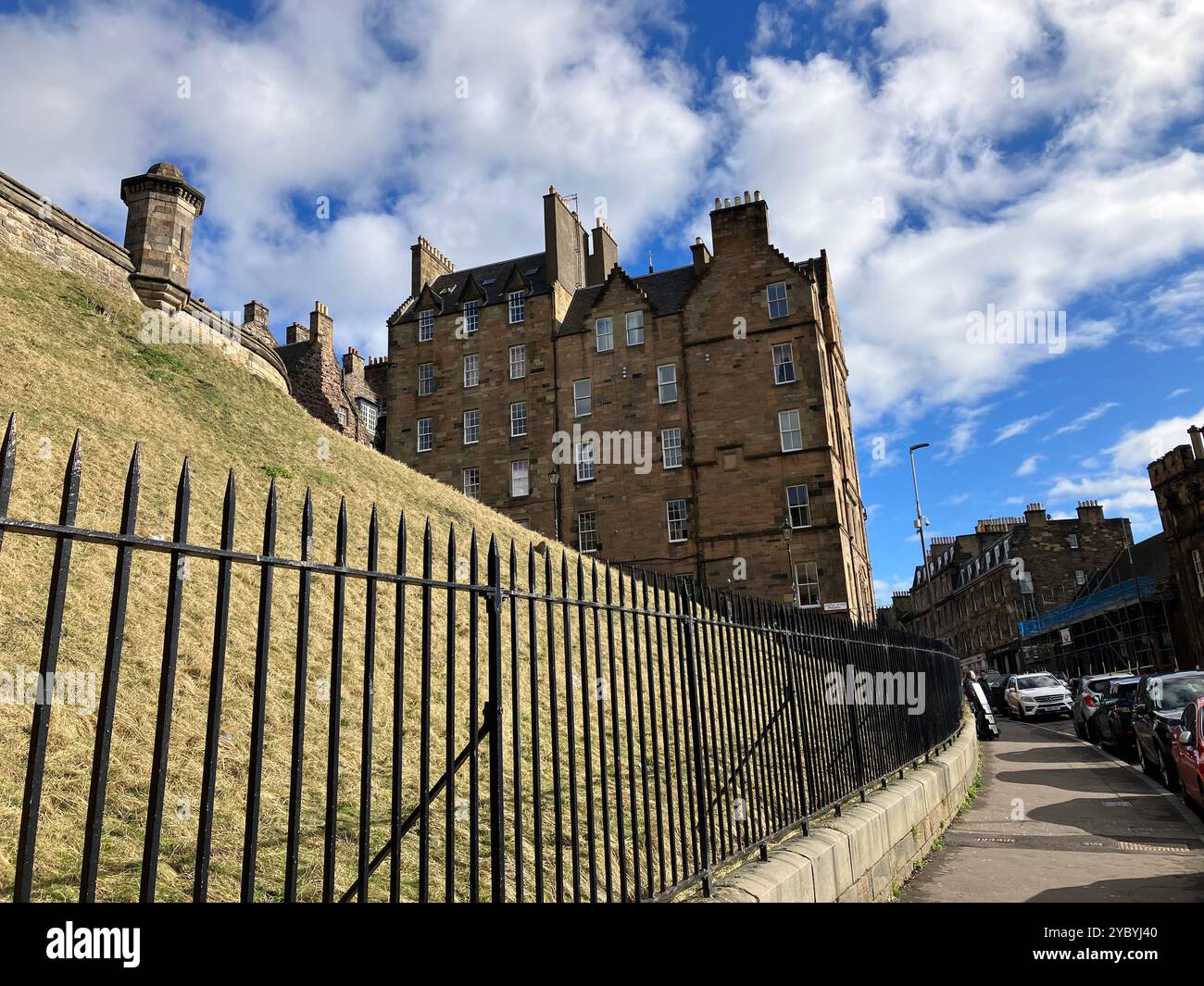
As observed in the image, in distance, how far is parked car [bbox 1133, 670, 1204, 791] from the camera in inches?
509

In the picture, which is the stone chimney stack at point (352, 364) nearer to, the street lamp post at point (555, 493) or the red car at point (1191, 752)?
the street lamp post at point (555, 493)

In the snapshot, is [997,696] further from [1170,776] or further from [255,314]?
[255,314]

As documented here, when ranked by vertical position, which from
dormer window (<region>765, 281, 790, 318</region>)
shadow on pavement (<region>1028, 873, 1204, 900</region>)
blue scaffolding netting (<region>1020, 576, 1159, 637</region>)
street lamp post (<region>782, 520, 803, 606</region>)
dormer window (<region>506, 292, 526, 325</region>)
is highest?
dormer window (<region>506, 292, 526, 325</region>)

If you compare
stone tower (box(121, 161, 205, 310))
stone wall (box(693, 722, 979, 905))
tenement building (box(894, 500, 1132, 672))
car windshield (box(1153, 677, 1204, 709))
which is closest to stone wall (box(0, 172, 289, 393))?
stone tower (box(121, 161, 205, 310))

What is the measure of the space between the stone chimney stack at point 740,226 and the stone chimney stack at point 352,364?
23513mm

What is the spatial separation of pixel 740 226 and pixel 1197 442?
2347cm

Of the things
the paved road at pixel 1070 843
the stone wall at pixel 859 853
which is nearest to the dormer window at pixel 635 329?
the paved road at pixel 1070 843

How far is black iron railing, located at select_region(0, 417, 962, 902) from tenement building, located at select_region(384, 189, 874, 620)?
69.1 feet

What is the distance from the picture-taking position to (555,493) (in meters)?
38.6

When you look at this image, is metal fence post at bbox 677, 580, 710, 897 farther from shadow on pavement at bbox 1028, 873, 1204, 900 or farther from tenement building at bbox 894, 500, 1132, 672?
tenement building at bbox 894, 500, 1132, 672

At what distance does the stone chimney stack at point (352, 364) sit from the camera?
49381 millimetres

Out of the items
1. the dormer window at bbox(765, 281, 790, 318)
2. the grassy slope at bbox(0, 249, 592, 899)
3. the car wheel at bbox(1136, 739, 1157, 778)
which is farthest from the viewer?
the dormer window at bbox(765, 281, 790, 318)
